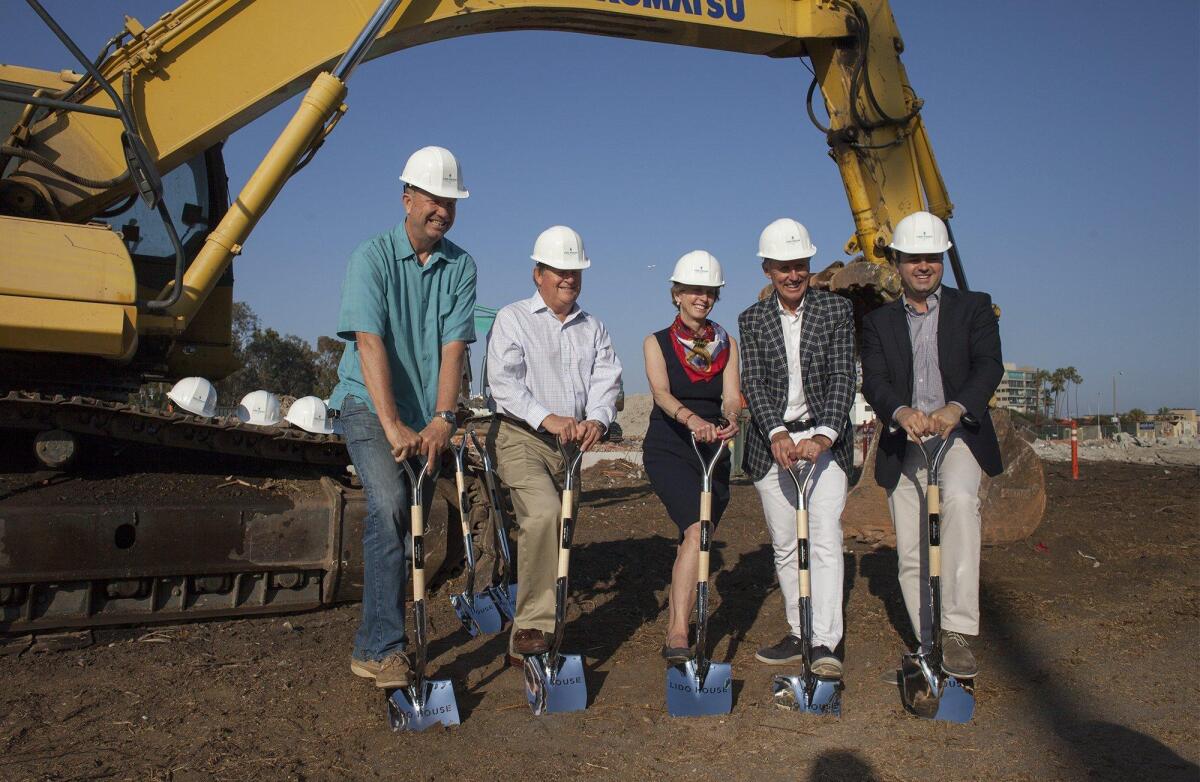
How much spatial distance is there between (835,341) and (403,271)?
221cm

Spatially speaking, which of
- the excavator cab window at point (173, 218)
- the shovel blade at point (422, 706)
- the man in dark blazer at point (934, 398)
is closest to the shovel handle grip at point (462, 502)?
the shovel blade at point (422, 706)

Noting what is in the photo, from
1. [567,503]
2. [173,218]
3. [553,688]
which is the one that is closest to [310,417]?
[173,218]

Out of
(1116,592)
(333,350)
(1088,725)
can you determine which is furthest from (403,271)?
(333,350)

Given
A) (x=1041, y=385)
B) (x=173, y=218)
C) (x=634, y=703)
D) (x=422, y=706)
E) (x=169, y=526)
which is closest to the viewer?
(x=422, y=706)

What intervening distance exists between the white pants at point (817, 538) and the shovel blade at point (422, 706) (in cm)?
163

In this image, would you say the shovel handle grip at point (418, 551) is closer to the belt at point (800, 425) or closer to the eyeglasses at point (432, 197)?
the eyeglasses at point (432, 197)

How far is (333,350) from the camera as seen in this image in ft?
132

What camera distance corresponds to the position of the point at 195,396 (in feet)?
21.0

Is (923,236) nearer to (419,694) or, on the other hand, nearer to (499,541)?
(419,694)

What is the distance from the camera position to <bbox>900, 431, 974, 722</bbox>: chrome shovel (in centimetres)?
429

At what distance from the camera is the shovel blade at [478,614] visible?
19.7 ft

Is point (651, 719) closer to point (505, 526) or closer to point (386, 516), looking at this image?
point (386, 516)

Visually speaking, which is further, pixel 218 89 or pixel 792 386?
pixel 218 89

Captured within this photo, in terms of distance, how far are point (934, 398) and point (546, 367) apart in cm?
197
